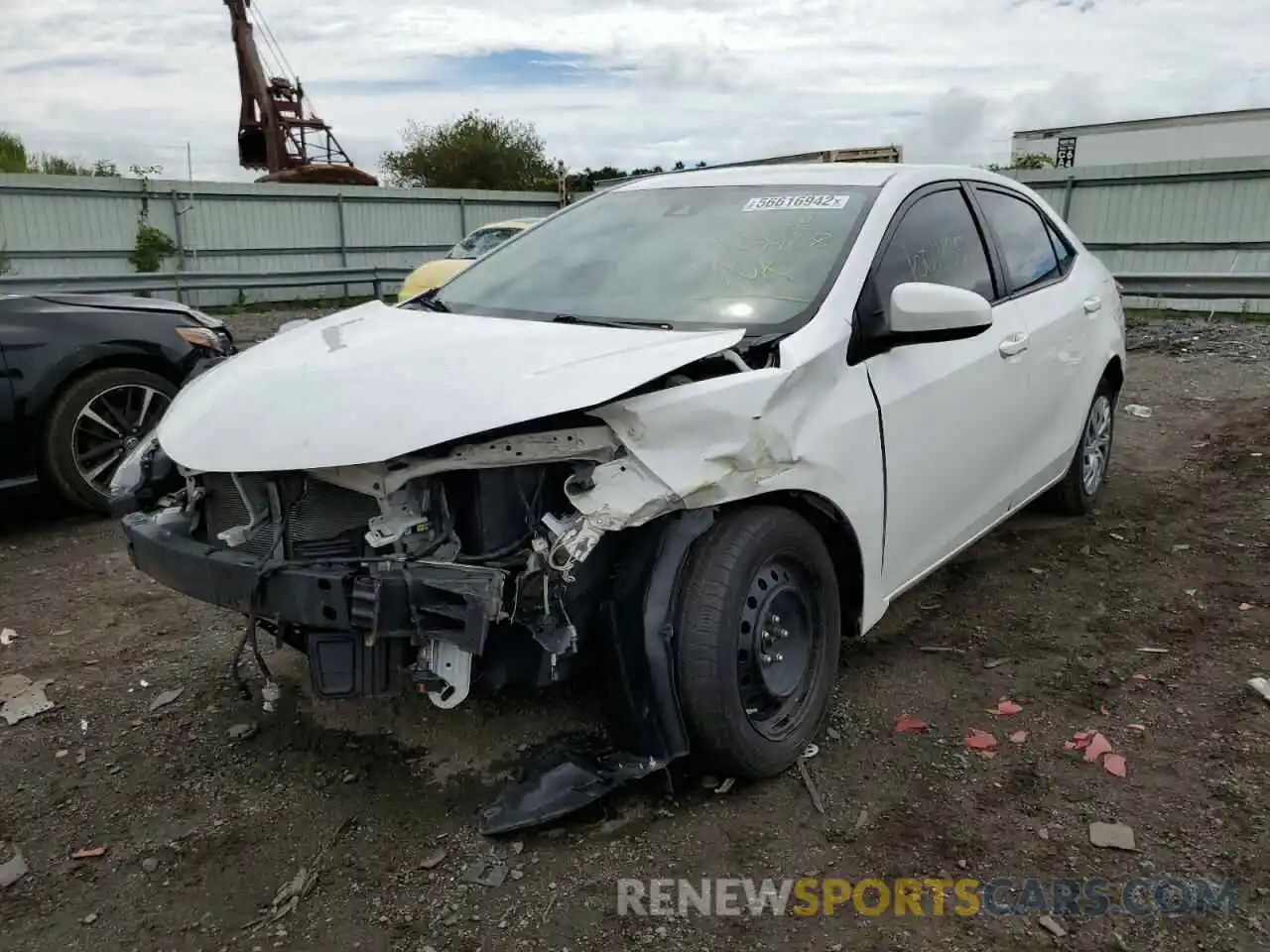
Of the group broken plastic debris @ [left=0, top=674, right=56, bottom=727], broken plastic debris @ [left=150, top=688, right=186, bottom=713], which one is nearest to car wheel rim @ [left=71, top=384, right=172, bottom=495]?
broken plastic debris @ [left=0, top=674, right=56, bottom=727]

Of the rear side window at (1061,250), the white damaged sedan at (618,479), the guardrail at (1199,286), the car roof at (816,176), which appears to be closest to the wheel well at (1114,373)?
the rear side window at (1061,250)

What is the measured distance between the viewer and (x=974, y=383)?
362 cm

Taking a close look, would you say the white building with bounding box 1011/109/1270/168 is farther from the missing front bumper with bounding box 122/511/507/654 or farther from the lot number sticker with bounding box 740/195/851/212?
the missing front bumper with bounding box 122/511/507/654

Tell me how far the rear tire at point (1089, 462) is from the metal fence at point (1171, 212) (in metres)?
10.0

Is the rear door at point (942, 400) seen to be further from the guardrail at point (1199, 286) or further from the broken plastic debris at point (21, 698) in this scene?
the guardrail at point (1199, 286)

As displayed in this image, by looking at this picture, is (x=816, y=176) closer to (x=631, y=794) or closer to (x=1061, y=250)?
(x=1061, y=250)

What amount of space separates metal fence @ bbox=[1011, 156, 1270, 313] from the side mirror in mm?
12658

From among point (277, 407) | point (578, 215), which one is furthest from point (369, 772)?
point (578, 215)

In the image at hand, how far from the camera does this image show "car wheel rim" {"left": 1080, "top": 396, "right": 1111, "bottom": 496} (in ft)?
16.7

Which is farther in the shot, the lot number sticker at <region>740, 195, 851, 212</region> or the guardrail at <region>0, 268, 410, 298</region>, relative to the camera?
the guardrail at <region>0, 268, 410, 298</region>

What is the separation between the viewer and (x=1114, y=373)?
5.25 meters

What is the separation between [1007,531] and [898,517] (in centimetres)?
215

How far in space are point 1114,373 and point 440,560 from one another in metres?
4.12

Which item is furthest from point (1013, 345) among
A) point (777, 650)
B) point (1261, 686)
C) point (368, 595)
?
point (368, 595)
